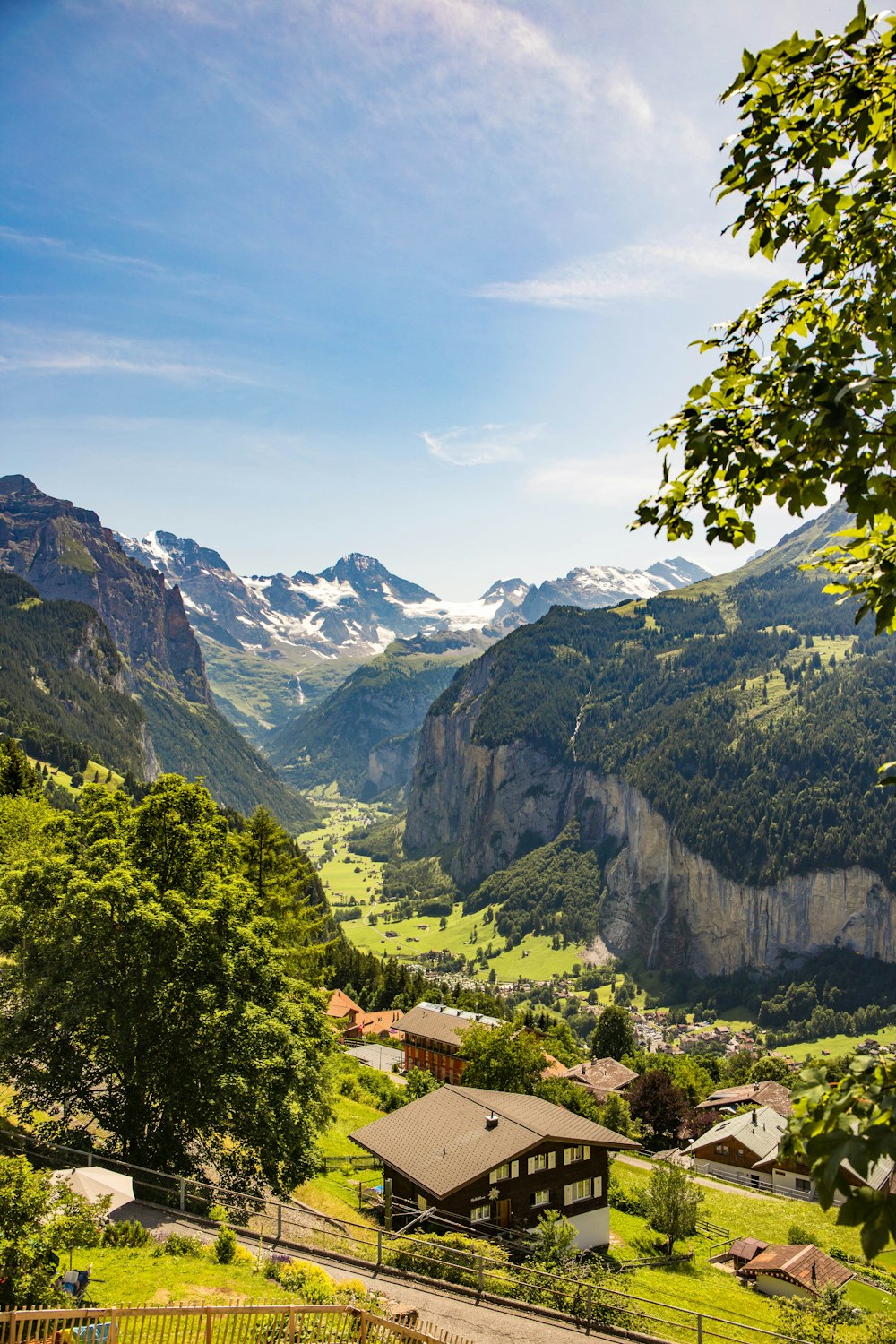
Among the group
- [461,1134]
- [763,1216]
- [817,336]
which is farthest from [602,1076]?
[817,336]

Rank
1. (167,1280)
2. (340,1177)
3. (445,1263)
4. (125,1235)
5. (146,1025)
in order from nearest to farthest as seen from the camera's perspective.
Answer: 1. (167,1280)
2. (125,1235)
3. (445,1263)
4. (146,1025)
5. (340,1177)

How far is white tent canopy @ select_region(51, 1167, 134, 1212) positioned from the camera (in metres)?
21.0

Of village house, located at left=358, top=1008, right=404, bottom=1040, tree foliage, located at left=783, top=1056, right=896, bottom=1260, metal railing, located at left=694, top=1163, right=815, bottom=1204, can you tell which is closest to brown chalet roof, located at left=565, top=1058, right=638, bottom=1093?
metal railing, located at left=694, top=1163, right=815, bottom=1204

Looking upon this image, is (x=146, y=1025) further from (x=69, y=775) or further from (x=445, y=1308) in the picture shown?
(x=69, y=775)

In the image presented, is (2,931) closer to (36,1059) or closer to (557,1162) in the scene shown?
(36,1059)

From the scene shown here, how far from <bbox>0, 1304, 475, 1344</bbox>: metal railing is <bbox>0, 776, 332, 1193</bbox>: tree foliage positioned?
11.5 meters

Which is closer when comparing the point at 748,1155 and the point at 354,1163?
the point at 354,1163

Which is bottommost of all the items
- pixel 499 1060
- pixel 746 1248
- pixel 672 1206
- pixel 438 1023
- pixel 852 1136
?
pixel 438 1023

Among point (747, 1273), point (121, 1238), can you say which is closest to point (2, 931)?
point (121, 1238)

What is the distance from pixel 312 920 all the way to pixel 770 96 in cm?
4562

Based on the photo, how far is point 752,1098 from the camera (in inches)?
3745

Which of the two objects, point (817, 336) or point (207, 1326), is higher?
point (817, 336)

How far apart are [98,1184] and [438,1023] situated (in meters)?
69.2

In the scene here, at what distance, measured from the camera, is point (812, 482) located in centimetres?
583
